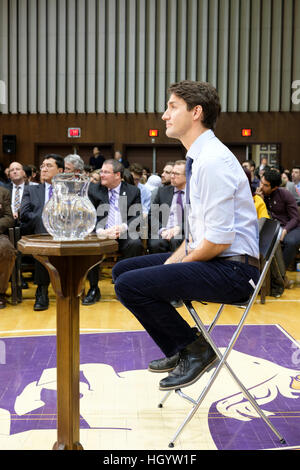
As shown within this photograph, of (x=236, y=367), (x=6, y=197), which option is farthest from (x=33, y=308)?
(x=236, y=367)

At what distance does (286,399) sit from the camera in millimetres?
2463

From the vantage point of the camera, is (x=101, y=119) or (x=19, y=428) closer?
(x=19, y=428)

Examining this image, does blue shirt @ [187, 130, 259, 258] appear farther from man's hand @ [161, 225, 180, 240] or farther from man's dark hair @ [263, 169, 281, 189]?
man's dark hair @ [263, 169, 281, 189]

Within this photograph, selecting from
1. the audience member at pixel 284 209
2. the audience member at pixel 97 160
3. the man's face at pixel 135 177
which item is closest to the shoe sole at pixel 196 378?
the audience member at pixel 284 209

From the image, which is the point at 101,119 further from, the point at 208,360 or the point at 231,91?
the point at 208,360

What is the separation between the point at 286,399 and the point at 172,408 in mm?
592

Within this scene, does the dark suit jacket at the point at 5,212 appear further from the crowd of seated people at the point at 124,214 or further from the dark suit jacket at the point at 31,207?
the dark suit jacket at the point at 31,207

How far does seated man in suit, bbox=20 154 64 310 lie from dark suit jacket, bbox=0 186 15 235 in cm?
13

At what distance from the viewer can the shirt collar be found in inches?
82.1

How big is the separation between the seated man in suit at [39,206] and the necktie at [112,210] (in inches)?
23.2

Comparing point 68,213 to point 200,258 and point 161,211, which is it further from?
point 161,211

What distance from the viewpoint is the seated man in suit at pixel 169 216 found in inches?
194

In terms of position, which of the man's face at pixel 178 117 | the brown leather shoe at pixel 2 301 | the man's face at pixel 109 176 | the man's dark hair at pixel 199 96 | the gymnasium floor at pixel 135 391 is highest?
the man's dark hair at pixel 199 96

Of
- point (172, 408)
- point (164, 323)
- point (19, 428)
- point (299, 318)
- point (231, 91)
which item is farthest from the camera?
point (231, 91)
